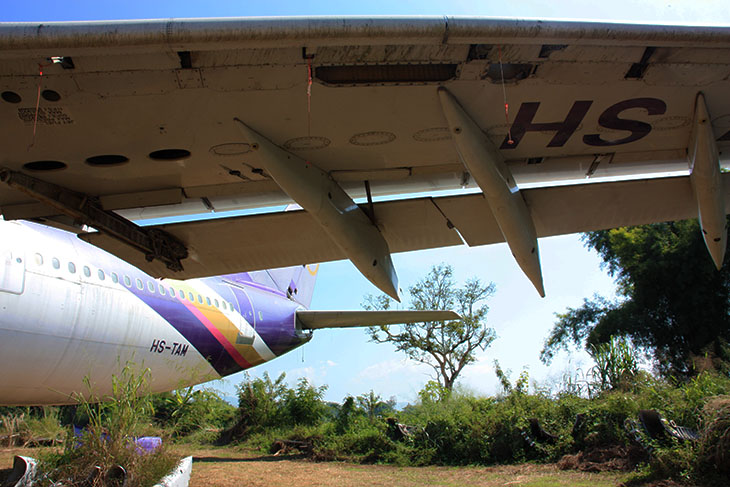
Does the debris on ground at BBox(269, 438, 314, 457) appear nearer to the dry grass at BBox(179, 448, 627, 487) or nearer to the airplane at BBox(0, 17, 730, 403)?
the dry grass at BBox(179, 448, 627, 487)

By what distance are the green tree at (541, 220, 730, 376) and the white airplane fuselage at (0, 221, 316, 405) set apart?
17106 millimetres

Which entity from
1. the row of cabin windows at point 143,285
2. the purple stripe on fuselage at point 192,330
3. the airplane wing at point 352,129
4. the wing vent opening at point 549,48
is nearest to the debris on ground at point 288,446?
the purple stripe on fuselage at point 192,330

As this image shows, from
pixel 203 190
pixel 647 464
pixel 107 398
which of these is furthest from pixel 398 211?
pixel 647 464

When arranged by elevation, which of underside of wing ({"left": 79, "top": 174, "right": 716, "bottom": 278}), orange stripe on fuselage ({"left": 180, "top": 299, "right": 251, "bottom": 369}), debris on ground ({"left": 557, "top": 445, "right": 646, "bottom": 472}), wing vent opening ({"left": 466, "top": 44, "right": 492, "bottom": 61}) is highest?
wing vent opening ({"left": 466, "top": 44, "right": 492, "bottom": 61})

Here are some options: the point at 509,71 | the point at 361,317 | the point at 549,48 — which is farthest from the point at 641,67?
the point at 361,317

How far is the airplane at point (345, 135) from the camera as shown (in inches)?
122

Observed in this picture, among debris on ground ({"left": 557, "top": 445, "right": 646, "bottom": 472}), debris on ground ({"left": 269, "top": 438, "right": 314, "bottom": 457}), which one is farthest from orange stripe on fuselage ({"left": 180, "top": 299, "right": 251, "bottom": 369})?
debris on ground ({"left": 557, "top": 445, "right": 646, "bottom": 472})

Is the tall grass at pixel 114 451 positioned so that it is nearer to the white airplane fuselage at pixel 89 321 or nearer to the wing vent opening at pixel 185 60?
the white airplane fuselage at pixel 89 321

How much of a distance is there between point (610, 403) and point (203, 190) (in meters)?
7.77

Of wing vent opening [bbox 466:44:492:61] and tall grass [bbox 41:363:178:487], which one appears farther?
tall grass [bbox 41:363:178:487]

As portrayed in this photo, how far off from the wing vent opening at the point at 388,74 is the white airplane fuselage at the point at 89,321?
4067 mm

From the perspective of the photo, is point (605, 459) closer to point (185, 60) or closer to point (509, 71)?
point (509, 71)

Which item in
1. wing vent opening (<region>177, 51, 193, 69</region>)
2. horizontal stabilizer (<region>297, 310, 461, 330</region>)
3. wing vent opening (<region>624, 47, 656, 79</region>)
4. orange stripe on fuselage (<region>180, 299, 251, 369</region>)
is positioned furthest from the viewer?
horizontal stabilizer (<region>297, 310, 461, 330</region>)

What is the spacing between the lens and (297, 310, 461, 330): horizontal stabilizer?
1123 centimetres
